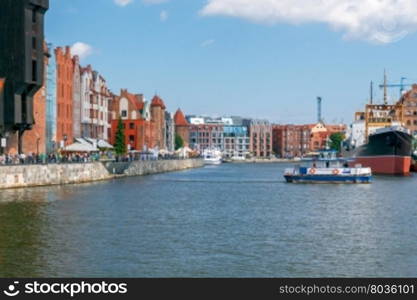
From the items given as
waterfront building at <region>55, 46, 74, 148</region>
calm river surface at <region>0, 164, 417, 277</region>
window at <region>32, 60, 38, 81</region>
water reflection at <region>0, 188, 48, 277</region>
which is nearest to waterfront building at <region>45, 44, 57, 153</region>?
waterfront building at <region>55, 46, 74, 148</region>

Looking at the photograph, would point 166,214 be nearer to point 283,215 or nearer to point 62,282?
point 283,215

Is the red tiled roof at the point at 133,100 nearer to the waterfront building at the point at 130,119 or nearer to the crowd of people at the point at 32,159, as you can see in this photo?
the waterfront building at the point at 130,119

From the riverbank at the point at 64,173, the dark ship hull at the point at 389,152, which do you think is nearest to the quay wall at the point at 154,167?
the riverbank at the point at 64,173

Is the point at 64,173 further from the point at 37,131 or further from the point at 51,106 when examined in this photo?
the point at 51,106

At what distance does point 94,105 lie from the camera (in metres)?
151

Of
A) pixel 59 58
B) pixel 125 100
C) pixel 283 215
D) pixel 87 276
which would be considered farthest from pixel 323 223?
pixel 125 100

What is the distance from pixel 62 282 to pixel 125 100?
513 feet

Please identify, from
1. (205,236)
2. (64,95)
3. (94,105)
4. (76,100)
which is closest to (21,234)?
(205,236)

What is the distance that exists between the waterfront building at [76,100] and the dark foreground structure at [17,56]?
142 ft

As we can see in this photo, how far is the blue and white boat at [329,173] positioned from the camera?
95.8m

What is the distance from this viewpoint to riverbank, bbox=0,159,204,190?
77.5m

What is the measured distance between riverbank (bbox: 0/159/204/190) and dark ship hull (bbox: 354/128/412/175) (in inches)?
1591

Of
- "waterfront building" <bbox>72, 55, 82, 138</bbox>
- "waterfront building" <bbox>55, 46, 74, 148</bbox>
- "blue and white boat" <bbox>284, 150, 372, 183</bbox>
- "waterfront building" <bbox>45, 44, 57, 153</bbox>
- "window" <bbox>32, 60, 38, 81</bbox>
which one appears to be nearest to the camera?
"window" <bbox>32, 60, 38, 81</bbox>

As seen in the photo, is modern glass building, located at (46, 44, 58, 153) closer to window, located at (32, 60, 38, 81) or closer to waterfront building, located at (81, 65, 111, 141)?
waterfront building, located at (81, 65, 111, 141)
